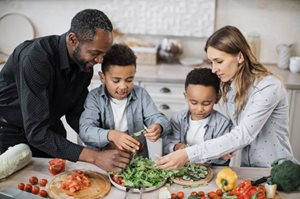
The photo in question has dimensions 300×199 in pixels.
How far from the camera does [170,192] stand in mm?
1731

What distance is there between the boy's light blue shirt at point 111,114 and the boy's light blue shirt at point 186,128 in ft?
0.20

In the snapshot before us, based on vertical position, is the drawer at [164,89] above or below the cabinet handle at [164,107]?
above

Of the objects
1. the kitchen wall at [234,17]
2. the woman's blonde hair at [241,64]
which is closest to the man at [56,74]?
the woman's blonde hair at [241,64]

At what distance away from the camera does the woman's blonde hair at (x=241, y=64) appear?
Answer: 188cm

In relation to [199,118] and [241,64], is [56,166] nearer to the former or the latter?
[199,118]

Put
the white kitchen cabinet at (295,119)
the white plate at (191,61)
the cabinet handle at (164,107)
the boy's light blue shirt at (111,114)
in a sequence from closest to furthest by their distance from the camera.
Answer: the boy's light blue shirt at (111,114) → the white kitchen cabinet at (295,119) → the cabinet handle at (164,107) → the white plate at (191,61)

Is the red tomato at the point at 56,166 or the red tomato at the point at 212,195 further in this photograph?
the red tomato at the point at 56,166

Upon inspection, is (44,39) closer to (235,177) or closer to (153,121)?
(153,121)

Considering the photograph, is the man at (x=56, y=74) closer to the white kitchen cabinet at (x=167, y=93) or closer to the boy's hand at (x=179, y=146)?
the boy's hand at (x=179, y=146)

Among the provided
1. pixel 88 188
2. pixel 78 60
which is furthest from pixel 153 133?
pixel 78 60

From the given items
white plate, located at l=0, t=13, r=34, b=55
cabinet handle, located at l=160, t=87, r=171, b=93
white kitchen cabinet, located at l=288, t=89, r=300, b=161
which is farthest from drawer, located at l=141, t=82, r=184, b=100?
white plate, located at l=0, t=13, r=34, b=55

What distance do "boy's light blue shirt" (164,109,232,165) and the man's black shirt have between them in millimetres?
481

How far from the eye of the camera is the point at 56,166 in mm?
1844

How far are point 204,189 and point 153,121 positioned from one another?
45 centimetres
